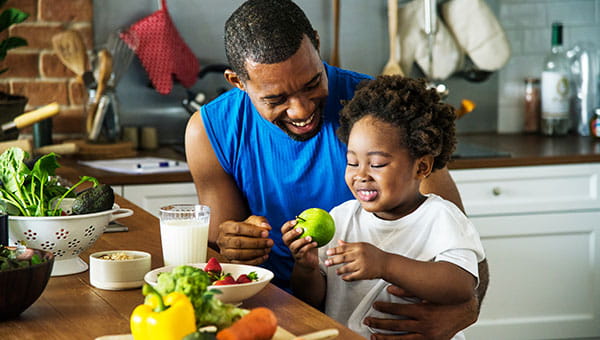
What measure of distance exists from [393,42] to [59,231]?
94.1 inches

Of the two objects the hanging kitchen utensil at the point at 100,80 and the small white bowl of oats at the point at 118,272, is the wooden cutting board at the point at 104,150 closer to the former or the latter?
the hanging kitchen utensil at the point at 100,80

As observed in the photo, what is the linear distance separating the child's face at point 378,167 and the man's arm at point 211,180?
1.65 ft

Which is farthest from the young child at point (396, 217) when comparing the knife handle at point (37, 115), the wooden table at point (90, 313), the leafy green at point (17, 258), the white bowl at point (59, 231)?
the knife handle at point (37, 115)

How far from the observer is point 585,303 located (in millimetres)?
3256

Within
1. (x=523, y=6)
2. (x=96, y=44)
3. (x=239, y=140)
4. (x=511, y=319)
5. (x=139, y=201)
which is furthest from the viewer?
(x=523, y=6)

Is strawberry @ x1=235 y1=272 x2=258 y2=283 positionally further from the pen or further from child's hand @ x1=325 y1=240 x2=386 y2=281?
the pen

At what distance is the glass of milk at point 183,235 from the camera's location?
1556 mm

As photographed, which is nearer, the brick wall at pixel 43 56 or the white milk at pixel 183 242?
the white milk at pixel 183 242

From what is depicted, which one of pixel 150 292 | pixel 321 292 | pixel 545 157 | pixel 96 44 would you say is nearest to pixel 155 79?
pixel 96 44

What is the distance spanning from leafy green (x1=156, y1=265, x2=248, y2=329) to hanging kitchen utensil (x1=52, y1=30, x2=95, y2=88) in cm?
235

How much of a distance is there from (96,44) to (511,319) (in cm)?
198

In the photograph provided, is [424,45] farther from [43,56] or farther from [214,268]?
[214,268]

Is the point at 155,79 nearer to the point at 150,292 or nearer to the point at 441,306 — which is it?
the point at 441,306

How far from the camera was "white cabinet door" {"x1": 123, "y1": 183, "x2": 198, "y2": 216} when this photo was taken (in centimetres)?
292
